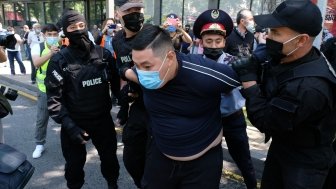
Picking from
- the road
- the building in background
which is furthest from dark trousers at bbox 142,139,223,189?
the building in background

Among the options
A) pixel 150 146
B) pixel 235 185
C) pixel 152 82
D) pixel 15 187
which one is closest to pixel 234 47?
pixel 235 185

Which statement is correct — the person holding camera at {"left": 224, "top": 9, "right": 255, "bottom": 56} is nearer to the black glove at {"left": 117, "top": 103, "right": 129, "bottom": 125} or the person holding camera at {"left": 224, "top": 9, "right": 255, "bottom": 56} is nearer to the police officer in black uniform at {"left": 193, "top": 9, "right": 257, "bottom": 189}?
the police officer in black uniform at {"left": 193, "top": 9, "right": 257, "bottom": 189}

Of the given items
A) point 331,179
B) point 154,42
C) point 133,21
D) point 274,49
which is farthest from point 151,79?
point 331,179

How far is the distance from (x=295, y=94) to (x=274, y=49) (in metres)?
0.31

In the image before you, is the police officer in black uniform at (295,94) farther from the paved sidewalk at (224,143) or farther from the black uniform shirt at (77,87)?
the paved sidewalk at (224,143)

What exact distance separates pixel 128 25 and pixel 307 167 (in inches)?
69.4

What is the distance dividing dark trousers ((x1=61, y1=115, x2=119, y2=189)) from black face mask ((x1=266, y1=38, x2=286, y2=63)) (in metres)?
1.72

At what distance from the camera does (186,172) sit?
2.07 metres

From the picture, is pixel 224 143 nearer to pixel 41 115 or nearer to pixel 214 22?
pixel 214 22

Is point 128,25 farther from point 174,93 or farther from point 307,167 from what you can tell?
point 307,167

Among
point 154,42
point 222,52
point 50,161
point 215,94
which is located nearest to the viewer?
point 154,42

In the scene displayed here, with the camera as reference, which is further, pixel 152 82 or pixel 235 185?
pixel 235 185

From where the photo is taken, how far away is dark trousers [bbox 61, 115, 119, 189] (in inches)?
117

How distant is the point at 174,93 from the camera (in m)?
1.98
